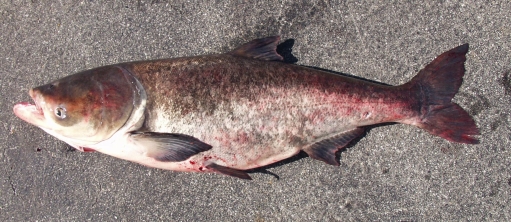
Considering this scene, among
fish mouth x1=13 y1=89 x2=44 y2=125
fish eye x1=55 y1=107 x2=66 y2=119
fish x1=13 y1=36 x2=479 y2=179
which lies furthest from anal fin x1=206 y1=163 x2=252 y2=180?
fish mouth x1=13 y1=89 x2=44 y2=125

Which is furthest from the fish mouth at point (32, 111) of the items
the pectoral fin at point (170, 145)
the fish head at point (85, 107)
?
the pectoral fin at point (170, 145)

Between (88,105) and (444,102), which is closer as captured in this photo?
(88,105)

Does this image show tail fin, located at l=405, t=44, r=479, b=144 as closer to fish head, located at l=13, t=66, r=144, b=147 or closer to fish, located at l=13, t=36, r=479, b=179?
fish, located at l=13, t=36, r=479, b=179

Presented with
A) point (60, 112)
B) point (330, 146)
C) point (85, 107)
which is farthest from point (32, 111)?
point (330, 146)

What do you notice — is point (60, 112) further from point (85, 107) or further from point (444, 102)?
point (444, 102)

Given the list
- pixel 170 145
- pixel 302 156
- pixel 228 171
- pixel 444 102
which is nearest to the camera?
pixel 170 145

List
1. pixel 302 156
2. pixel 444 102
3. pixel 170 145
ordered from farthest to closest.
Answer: pixel 302 156, pixel 444 102, pixel 170 145
